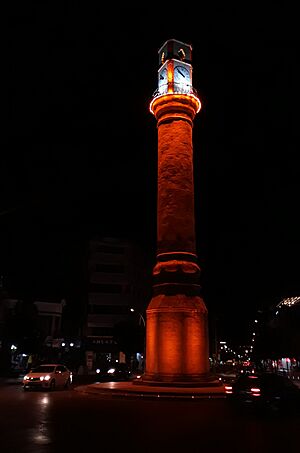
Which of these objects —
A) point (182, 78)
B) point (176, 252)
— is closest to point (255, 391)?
point (176, 252)

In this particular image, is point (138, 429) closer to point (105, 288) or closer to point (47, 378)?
point (47, 378)

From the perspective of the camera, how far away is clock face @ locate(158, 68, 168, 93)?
95.1 ft

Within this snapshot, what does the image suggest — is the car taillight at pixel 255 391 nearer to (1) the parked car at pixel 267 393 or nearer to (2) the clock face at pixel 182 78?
(1) the parked car at pixel 267 393

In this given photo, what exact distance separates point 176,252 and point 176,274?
131 centimetres

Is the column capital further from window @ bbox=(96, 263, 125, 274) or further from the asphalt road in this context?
window @ bbox=(96, 263, 125, 274)

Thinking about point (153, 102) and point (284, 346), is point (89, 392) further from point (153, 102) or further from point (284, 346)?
point (284, 346)

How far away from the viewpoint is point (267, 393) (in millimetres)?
15492

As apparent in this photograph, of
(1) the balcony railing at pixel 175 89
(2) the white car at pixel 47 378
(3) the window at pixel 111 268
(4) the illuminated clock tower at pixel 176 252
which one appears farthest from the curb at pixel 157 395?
(3) the window at pixel 111 268

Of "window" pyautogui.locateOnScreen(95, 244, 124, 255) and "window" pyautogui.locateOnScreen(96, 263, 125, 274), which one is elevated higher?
"window" pyautogui.locateOnScreen(95, 244, 124, 255)

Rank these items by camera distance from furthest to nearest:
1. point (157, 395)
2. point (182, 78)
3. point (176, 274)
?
point (182, 78)
point (176, 274)
point (157, 395)

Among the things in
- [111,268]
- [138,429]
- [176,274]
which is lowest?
[138,429]

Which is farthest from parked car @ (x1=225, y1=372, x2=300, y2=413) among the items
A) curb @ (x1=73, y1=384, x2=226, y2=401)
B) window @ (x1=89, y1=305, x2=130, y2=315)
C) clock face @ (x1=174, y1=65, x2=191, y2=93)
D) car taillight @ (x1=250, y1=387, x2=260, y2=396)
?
window @ (x1=89, y1=305, x2=130, y2=315)

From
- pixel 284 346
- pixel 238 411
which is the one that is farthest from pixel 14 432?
pixel 284 346

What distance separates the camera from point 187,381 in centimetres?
2381
